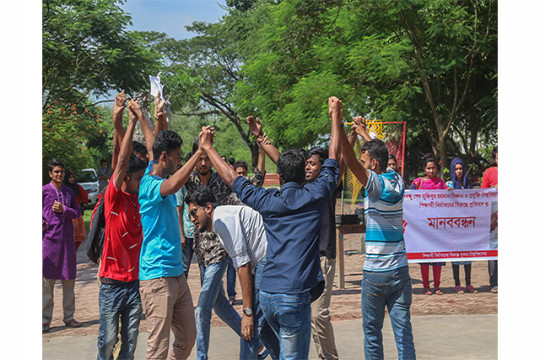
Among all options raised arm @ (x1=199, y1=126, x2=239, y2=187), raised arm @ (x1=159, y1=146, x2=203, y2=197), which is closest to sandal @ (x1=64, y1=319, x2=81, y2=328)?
raised arm @ (x1=159, y1=146, x2=203, y2=197)

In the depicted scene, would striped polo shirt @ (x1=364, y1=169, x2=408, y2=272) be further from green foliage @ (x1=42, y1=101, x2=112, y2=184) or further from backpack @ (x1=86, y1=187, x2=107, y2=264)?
green foliage @ (x1=42, y1=101, x2=112, y2=184)

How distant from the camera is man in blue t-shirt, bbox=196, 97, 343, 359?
4164 mm

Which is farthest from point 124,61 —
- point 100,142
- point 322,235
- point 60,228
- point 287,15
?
point 100,142

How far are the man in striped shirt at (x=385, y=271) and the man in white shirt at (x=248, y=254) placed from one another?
0.77 m

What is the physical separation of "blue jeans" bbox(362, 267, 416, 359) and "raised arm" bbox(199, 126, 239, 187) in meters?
1.45

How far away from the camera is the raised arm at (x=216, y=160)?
4191mm

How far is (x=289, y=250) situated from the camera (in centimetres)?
418

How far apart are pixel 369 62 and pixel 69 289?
52.1 ft

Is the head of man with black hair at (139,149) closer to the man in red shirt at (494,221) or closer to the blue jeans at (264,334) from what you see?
the blue jeans at (264,334)

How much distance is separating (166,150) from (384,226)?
1725mm

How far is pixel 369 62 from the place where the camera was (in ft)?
71.5

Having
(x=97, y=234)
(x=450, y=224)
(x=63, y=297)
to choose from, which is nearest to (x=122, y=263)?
(x=97, y=234)

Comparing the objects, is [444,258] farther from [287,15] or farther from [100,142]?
[100,142]

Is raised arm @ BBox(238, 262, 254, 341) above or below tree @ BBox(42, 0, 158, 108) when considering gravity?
below
